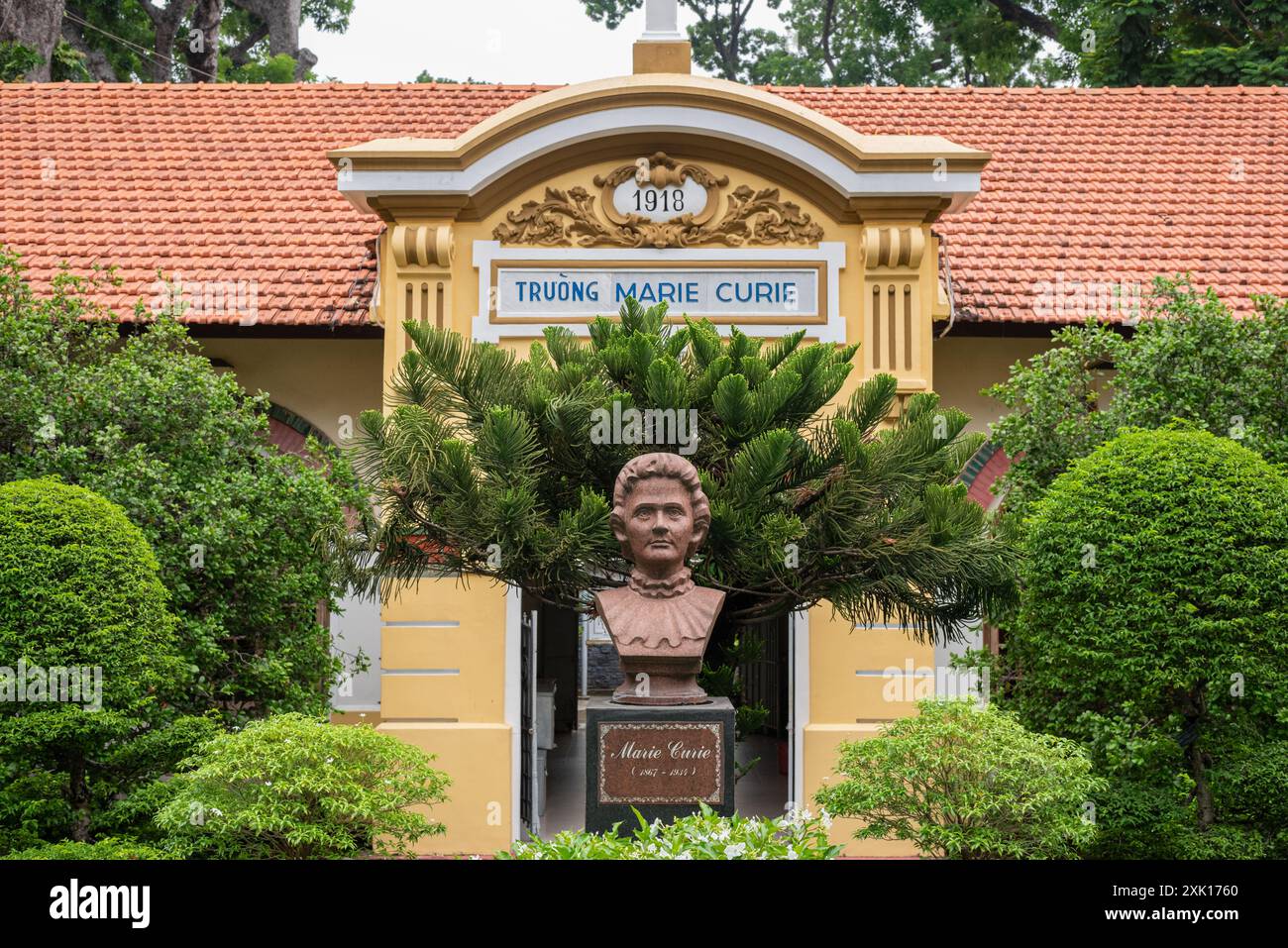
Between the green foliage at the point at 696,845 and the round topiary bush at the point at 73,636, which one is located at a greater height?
the round topiary bush at the point at 73,636

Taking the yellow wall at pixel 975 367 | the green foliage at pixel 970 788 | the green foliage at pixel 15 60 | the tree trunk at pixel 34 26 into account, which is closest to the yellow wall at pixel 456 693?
the green foliage at pixel 970 788

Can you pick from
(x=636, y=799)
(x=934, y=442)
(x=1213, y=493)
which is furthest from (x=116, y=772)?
(x=1213, y=493)

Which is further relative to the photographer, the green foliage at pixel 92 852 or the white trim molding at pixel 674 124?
the white trim molding at pixel 674 124

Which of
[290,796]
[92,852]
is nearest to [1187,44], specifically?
[290,796]

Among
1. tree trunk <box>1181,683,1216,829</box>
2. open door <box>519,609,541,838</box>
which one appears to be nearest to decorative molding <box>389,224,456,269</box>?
open door <box>519,609,541,838</box>

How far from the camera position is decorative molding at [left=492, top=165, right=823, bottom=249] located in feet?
35.8

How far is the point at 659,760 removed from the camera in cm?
768

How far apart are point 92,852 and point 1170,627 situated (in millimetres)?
5706

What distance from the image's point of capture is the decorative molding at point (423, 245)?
10.8 m

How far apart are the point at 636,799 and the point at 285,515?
11.7 ft

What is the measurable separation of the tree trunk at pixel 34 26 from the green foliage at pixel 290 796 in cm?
1272

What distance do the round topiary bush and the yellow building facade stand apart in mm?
2546

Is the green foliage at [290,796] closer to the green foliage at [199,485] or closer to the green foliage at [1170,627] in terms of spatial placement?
the green foliage at [199,485]

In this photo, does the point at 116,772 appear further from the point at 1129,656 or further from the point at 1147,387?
the point at 1147,387
